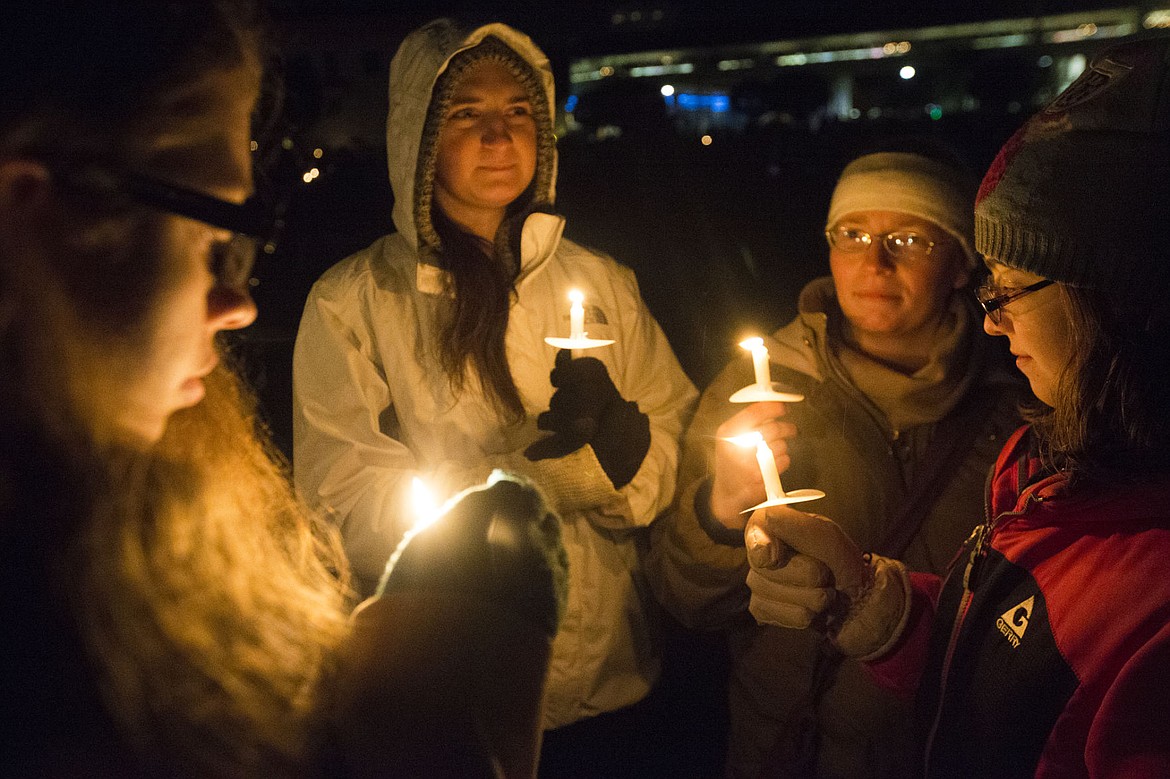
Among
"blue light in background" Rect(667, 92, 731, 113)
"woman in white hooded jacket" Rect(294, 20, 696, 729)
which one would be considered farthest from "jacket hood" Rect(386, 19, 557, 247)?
"blue light in background" Rect(667, 92, 731, 113)

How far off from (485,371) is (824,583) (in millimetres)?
1436

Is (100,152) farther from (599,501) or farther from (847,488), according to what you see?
(847,488)

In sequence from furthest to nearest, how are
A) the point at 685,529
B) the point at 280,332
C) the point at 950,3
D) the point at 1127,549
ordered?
the point at 950,3 → the point at 280,332 → the point at 685,529 → the point at 1127,549

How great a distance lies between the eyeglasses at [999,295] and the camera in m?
2.00

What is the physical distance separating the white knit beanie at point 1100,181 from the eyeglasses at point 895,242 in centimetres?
117

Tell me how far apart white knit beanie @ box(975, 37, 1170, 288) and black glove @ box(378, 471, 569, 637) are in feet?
4.51

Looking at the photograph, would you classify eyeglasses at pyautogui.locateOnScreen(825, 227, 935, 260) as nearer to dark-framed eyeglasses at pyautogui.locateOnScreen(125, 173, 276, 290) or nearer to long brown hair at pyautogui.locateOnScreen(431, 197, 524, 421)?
long brown hair at pyautogui.locateOnScreen(431, 197, 524, 421)

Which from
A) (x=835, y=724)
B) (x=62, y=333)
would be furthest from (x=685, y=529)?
(x=62, y=333)

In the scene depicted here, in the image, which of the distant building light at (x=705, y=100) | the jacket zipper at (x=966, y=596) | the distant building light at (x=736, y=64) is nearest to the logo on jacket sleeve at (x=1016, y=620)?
the jacket zipper at (x=966, y=596)

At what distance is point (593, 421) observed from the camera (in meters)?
3.04

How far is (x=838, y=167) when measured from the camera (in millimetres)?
14141

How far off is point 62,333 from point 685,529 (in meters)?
2.37

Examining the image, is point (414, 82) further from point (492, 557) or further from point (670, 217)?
point (670, 217)

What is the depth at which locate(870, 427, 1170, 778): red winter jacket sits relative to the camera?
152cm
